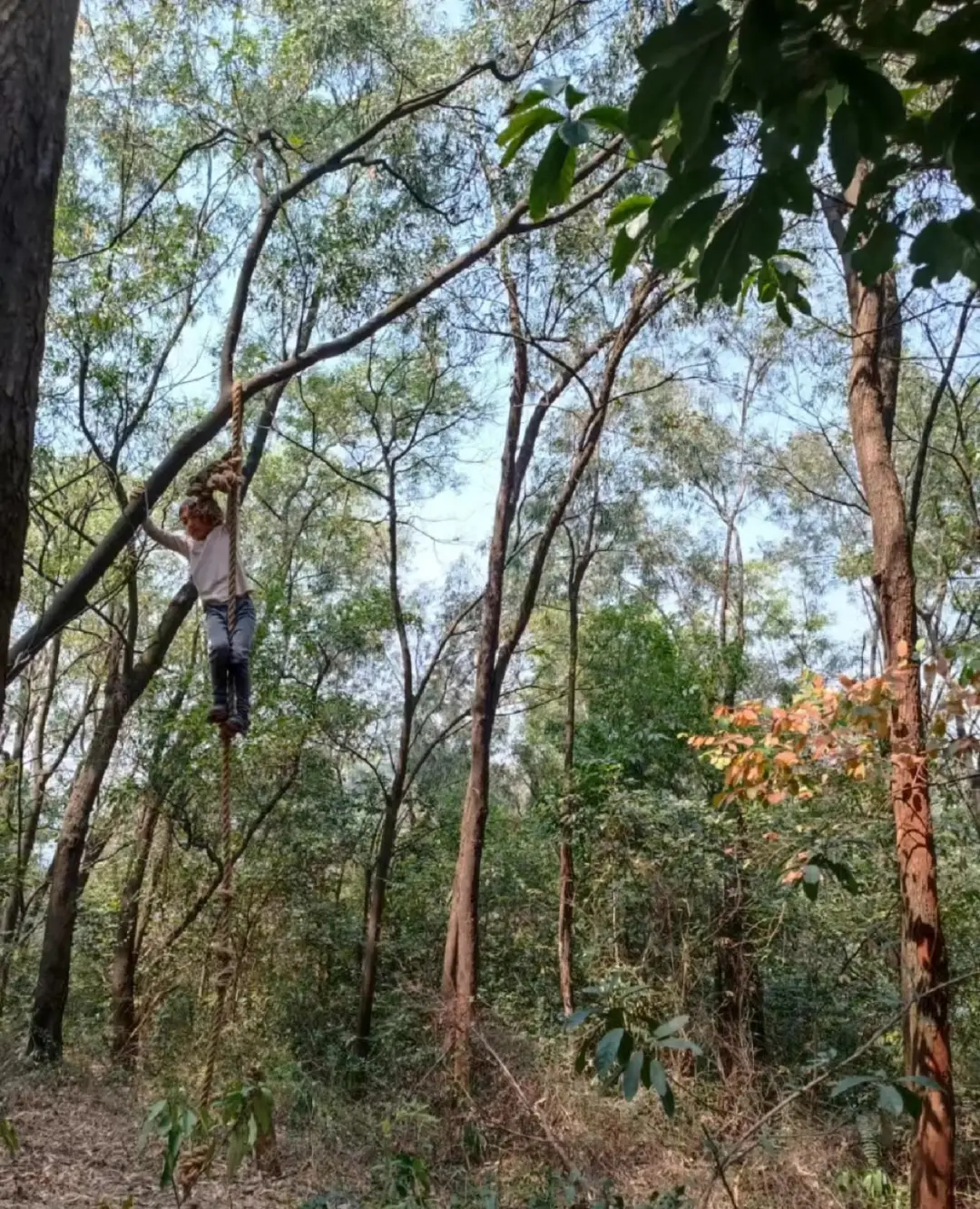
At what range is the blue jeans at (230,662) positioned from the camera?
3689 mm

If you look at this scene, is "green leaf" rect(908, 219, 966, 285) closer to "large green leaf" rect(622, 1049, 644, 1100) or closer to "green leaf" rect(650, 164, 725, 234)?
"green leaf" rect(650, 164, 725, 234)

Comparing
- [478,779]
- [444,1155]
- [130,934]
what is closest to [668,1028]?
[444,1155]

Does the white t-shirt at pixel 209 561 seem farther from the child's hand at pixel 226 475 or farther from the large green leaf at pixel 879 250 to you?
the large green leaf at pixel 879 250

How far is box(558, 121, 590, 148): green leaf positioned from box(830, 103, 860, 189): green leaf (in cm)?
39

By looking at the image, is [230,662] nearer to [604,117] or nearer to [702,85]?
[604,117]

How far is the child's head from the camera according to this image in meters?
3.78

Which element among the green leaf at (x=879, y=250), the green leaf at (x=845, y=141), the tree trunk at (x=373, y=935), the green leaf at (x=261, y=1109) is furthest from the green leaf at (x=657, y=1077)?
the tree trunk at (x=373, y=935)

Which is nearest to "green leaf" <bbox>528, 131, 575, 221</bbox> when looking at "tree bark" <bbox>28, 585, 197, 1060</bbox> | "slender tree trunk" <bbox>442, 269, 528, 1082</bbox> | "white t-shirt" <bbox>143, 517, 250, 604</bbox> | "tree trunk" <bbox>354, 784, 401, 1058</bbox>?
"white t-shirt" <bbox>143, 517, 250, 604</bbox>

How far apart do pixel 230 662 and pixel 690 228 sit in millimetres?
3033

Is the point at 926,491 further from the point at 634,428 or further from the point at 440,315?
the point at 440,315

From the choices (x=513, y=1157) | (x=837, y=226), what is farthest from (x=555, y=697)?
(x=837, y=226)

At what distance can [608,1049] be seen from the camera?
1825mm

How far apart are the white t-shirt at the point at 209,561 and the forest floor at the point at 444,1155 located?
8.50 ft

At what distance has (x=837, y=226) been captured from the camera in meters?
4.80
